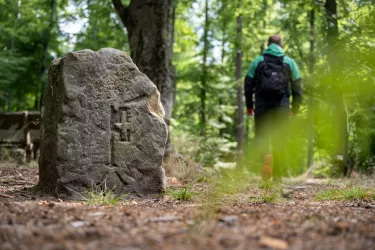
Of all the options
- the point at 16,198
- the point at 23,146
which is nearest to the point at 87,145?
the point at 16,198

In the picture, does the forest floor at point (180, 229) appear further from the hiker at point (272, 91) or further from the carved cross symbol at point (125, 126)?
the hiker at point (272, 91)

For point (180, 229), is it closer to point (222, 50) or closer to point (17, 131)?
point (17, 131)

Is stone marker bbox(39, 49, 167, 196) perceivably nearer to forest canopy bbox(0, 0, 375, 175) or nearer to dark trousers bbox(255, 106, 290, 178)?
forest canopy bbox(0, 0, 375, 175)

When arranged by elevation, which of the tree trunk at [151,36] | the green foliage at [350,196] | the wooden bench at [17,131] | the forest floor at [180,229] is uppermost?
the tree trunk at [151,36]

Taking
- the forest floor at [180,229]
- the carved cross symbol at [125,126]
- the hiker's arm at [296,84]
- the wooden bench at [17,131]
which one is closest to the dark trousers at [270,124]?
the hiker's arm at [296,84]

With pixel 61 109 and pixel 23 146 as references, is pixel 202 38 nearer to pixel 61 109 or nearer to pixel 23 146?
pixel 23 146

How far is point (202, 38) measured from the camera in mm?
19719

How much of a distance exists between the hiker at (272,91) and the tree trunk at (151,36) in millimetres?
1657

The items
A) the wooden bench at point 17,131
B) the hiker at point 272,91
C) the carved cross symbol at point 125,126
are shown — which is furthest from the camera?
the wooden bench at point 17,131

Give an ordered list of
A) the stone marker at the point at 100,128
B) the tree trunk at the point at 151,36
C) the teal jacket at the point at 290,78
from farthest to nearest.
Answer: the tree trunk at the point at 151,36
the teal jacket at the point at 290,78
the stone marker at the point at 100,128

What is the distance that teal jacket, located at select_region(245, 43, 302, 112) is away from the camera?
24.5 ft

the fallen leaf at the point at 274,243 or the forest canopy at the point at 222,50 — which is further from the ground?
the forest canopy at the point at 222,50

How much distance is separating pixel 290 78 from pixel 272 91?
54 cm

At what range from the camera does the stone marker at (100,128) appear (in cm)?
500
